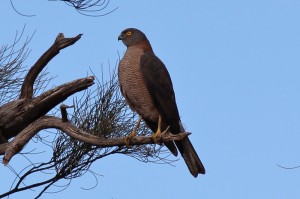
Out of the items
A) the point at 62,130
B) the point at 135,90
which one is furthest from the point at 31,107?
the point at 135,90

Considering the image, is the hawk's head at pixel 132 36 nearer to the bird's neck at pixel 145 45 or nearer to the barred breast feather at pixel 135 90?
the bird's neck at pixel 145 45

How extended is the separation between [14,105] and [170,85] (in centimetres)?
135

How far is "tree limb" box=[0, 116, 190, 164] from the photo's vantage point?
15.7 ft

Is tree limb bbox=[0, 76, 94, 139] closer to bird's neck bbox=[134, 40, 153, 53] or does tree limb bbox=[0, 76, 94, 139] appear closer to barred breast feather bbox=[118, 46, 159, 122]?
barred breast feather bbox=[118, 46, 159, 122]

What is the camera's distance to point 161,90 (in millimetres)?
5574

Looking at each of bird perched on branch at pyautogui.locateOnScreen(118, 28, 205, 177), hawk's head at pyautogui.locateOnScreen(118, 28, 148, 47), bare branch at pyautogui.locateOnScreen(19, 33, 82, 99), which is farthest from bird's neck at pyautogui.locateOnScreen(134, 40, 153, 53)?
bare branch at pyautogui.locateOnScreen(19, 33, 82, 99)

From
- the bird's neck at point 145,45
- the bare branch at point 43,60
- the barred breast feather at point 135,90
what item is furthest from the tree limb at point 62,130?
the bird's neck at point 145,45

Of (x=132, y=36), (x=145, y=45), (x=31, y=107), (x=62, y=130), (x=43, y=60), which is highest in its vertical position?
(x=132, y=36)

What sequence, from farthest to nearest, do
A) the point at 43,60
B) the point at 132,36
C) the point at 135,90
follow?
the point at 132,36 < the point at 135,90 < the point at 43,60

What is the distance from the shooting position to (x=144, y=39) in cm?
616

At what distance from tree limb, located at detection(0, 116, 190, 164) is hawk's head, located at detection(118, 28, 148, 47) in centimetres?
135

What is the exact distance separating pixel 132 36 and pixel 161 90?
0.87 meters

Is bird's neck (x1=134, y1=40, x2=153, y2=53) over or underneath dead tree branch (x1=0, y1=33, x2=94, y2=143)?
over

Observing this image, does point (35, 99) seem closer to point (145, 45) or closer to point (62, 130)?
point (62, 130)
